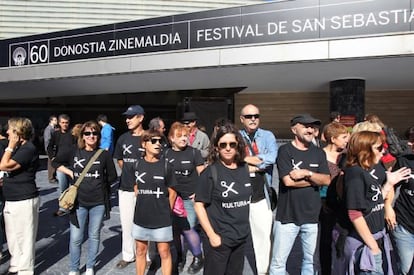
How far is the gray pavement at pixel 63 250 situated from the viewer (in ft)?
13.2

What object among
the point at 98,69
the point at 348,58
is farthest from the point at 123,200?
the point at 98,69

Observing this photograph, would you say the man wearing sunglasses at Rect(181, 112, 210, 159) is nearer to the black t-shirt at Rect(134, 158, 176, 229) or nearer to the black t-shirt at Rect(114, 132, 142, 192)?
the black t-shirt at Rect(114, 132, 142, 192)

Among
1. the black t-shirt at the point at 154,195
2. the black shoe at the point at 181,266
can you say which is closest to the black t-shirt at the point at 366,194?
the black t-shirt at the point at 154,195

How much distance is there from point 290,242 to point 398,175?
1069mm

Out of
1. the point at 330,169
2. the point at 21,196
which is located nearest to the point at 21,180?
the point at 21,196

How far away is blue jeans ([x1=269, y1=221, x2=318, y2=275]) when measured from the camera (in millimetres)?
3188

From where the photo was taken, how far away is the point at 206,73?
39.9 feet

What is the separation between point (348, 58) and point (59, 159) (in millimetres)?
8303

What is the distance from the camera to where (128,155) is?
4.12 m

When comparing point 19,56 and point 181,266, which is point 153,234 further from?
point 19,56

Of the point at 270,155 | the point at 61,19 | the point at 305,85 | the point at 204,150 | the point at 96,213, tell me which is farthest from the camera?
the point at 61,19

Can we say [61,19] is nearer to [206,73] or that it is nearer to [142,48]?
[142,48]

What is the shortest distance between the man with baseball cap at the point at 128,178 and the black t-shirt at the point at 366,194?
2.35 m

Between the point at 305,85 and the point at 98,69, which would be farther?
the point at 305,85
